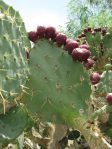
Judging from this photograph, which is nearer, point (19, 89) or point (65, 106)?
point (19, 89)

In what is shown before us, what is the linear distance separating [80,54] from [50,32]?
181mm

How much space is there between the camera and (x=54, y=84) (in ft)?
8.14

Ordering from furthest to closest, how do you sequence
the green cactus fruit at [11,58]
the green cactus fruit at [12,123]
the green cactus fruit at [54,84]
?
the green cactus fruit at [54,84] → the green cactus fruit at [12,123] → the green cactus fruit at [11,58]

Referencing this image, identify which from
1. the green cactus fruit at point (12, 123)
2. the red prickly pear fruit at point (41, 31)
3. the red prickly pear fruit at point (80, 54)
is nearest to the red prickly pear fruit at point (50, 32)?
the red prickly pear fruit at point (41, 31)

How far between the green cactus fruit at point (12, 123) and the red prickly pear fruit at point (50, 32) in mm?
394

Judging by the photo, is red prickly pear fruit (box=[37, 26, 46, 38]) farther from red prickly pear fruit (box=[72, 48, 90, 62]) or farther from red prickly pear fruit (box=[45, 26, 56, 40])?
red prickly pear fruit (box=[72, 48, 90, 62])

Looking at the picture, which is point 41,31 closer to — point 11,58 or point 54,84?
point 54,84

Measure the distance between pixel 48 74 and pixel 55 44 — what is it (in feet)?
0.52

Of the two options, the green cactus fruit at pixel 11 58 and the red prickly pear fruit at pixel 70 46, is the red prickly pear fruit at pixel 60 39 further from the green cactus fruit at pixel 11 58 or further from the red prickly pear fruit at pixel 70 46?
the green cactus fruit at pixel 11 58

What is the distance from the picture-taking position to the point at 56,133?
9.74 feet

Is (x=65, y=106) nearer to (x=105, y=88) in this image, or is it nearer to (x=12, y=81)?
(x=12, y=81)

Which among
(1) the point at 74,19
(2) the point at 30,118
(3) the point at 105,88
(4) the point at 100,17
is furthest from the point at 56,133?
(1) the point at 74,19

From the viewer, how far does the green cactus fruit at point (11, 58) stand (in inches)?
84.9

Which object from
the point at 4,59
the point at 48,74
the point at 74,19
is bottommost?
the point at 74,19
